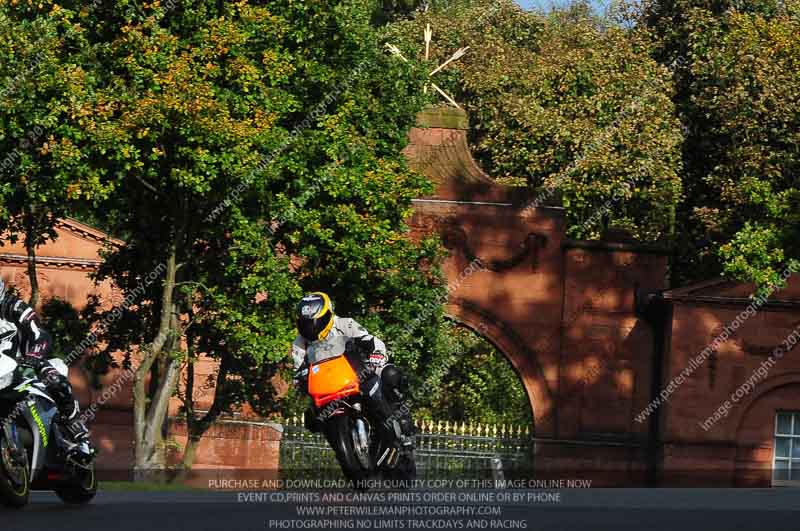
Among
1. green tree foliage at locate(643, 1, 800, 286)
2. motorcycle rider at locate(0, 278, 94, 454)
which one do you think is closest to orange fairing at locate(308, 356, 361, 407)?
motorcycle rider at locate(0, 278, 94, 454)

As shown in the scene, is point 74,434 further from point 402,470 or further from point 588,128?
point 588,128

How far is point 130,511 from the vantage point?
1113 centimetres

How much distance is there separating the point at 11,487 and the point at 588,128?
102ft

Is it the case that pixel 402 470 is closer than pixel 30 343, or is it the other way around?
pixel 30 343

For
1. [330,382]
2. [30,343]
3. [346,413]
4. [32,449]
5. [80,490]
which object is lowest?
[80,490]

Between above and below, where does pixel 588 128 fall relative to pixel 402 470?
above

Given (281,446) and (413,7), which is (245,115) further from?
(413,7)

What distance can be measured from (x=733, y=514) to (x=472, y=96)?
38.1m

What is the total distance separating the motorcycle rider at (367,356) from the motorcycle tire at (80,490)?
2.02 metres

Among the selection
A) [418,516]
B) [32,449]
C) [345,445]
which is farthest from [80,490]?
[418,516]

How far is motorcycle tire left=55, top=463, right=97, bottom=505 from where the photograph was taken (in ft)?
40.1

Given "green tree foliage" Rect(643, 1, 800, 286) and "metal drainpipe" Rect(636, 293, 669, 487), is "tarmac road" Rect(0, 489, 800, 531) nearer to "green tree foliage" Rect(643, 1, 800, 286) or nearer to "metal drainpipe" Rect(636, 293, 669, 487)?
"green tree foliage" Rect(643, 1, 800, 286)

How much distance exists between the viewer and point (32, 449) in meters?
11.4

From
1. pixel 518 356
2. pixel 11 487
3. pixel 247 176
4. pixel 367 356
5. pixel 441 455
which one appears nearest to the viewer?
pixel 11 487
